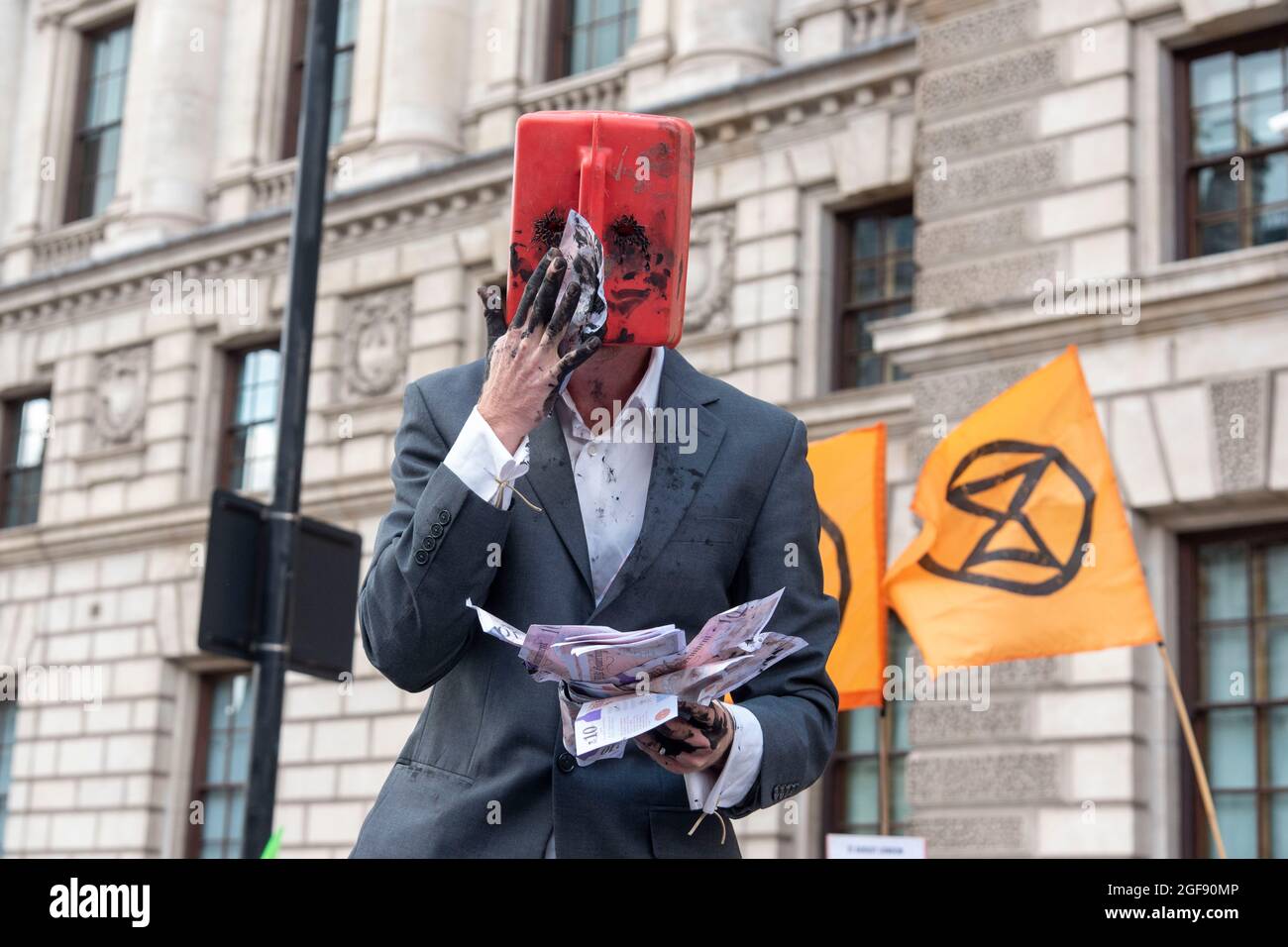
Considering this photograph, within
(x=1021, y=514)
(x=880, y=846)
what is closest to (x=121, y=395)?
(x=1021, y=514)

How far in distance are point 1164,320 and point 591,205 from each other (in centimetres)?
1259

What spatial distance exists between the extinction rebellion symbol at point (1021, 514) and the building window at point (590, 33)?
11563 millimetres

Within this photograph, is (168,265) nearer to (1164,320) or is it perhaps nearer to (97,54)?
(97,54)

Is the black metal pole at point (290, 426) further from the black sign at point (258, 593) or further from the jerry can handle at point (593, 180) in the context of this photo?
the jerry can handle at point (593, 180)

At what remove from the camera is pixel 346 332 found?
23.3m

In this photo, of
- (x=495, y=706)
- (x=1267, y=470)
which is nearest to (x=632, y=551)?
(x=495, y=706)

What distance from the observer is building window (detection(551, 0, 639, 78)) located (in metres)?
22.3

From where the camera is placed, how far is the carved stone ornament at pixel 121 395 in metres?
25.3

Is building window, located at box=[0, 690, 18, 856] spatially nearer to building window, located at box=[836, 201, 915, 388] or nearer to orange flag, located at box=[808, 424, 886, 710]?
building window, located at box=[836, 201, 915, 388]

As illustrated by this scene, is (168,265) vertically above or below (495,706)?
above

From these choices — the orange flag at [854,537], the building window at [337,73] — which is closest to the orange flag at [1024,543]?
the orange flag at [854,537]

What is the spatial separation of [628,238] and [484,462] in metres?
0.41

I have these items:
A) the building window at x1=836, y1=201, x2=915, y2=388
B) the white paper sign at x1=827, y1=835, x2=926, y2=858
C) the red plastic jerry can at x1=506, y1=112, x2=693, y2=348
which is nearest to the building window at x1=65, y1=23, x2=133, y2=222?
the building window at x1=836, y1=201, x2=915, y2=388

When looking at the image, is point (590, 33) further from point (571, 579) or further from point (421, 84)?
point (571, 579)
